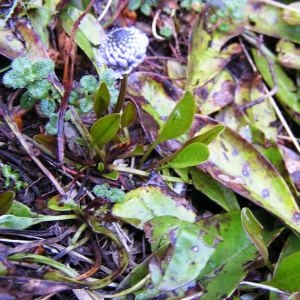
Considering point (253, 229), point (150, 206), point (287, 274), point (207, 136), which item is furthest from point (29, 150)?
point (287, 274)

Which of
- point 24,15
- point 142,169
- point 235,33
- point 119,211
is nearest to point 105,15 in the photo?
point 24,15

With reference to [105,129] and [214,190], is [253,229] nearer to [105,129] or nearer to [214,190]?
[214,190]

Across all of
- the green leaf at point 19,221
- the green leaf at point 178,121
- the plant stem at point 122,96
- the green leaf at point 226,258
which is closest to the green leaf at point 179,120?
the green leaf at point 178,121

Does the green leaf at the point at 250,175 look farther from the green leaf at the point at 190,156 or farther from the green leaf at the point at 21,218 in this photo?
the green leaf at the point at 21,218

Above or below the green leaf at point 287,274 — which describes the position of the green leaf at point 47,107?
above

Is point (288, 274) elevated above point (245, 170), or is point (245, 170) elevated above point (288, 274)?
point (245, 170)

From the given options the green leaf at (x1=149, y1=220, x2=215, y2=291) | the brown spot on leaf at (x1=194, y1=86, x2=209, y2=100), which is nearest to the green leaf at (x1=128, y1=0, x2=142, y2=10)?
the brown spot on leaf at (x1=194, y1=86, x2=209, y2=100)
